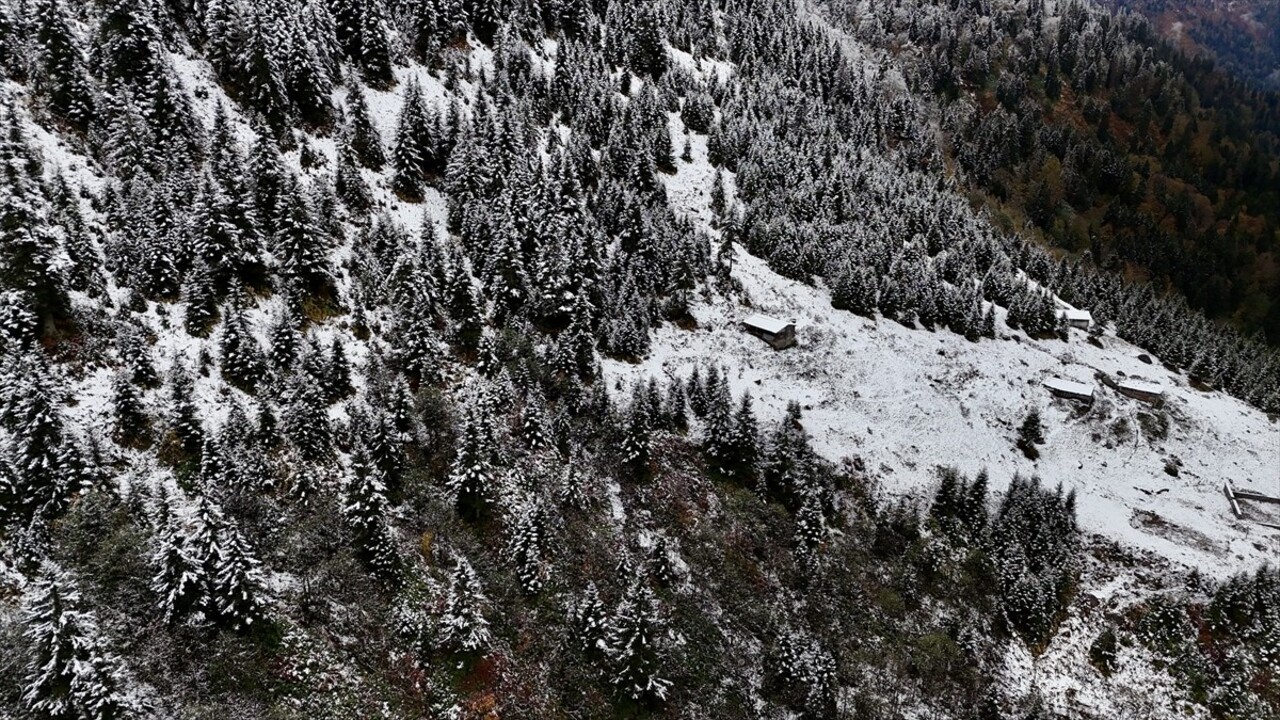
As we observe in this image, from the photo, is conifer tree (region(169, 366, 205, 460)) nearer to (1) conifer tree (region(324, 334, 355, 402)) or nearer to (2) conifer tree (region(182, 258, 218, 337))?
(2) conifer tree (region(182, 258, 218, 337))

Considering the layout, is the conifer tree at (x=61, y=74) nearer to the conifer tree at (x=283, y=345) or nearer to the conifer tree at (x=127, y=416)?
the conifer tree at (x=283, y=345)

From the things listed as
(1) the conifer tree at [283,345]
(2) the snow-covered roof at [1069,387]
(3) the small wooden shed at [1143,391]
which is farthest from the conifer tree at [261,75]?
(3) the small wooden shed at [1143,391]

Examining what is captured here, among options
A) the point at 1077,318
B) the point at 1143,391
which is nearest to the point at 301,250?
the point at 1143,391

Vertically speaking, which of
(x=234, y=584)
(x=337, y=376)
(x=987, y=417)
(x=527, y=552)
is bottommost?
(x=987, y=417)

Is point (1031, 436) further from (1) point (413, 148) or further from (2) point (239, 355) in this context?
(2) point (239, 355)

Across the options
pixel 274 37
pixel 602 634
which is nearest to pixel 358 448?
pixel 602 634

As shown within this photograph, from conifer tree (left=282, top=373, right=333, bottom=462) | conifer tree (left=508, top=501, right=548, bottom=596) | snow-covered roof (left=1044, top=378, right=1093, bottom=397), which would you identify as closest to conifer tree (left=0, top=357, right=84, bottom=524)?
conifer tree (left=282, top=373, right=333, bottom=462)

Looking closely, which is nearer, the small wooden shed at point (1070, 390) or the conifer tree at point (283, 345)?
the conifer tree at point (283, 345)
